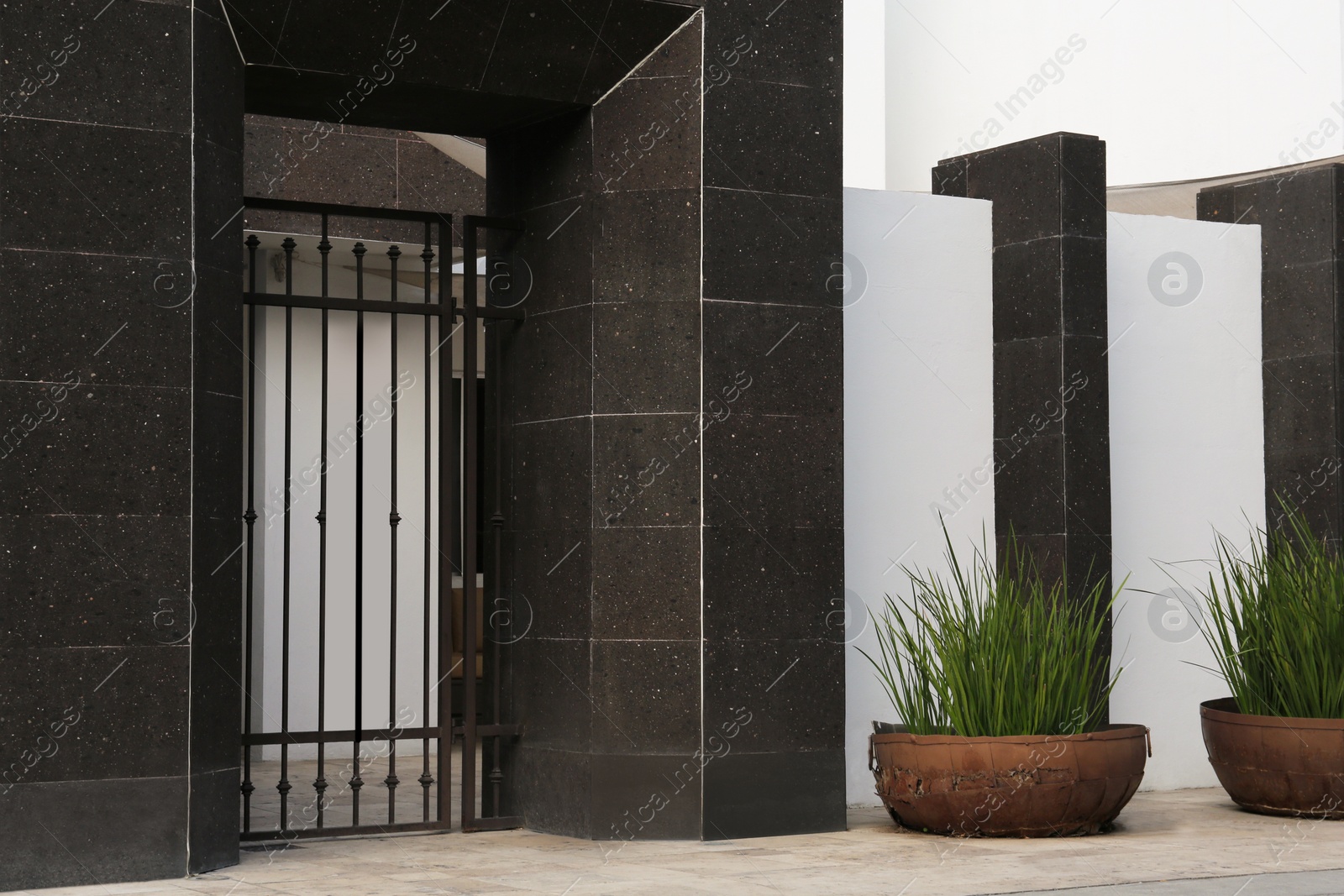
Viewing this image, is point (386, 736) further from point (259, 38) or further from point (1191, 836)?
point (1191, 836)

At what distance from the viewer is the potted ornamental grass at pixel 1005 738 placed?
6801 mm

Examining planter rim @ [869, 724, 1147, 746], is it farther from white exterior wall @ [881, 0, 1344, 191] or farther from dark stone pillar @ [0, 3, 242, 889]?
white exterior wall @ [881, 0, 1344, 191]

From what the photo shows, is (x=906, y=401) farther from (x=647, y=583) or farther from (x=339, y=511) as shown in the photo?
(x=339, y=511)

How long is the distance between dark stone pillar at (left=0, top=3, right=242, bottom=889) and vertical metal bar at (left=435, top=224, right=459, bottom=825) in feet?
4.03

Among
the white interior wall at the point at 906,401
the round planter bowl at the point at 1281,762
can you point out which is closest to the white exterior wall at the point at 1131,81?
the white interior wall at the point at 906,401

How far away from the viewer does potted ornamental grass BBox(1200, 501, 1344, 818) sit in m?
7.34

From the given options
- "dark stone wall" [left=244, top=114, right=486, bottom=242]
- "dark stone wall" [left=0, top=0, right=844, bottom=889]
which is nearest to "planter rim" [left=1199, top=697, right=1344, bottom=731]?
"dark stone wall" [left=0, top=0, right=844, bottom=889]

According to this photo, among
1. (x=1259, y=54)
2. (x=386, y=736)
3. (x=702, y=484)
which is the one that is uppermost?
(x=1259, y=54)

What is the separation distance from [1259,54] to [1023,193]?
21.4ft

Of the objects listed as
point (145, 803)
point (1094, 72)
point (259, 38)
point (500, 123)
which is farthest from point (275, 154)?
point (1094, 72)

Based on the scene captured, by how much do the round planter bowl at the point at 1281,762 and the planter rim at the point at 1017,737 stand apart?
0.73m

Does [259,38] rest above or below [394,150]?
below

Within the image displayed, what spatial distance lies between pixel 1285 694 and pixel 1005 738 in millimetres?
1668

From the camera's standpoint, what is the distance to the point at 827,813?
7.11 metres
